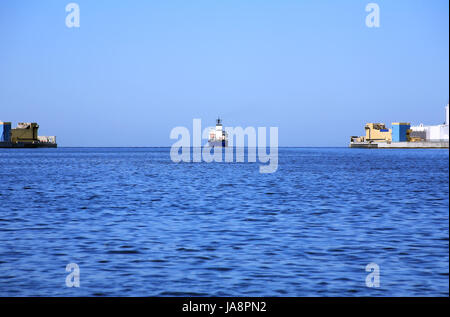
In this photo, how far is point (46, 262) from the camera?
46.9ft

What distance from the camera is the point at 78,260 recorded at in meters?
14.6

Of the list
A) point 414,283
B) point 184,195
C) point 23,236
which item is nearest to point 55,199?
point 184,195

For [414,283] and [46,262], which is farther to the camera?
[46,262]

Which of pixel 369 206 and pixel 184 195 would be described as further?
pixel 184 195

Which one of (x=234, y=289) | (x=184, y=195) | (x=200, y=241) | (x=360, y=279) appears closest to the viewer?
(x=234, y=289)

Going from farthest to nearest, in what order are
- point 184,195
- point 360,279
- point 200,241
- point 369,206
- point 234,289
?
1. point 184,195
2. point 369,206
3. point 200,241
4. point 360,279
5. point 234,289

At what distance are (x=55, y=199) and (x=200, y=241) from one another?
1697 centimetres

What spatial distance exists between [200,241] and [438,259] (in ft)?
20.9

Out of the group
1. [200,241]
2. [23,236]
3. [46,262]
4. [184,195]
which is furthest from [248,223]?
[184,195]
